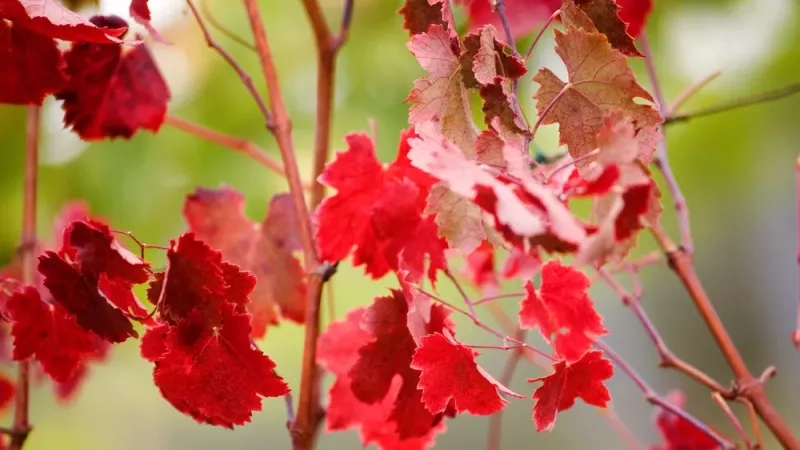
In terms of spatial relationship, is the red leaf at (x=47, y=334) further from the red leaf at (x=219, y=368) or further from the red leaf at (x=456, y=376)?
the red leaf at (x=456, y=376)

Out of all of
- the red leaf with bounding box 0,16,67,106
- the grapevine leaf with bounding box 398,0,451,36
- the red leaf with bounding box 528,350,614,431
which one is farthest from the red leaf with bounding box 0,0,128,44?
the red leaf with bounding box 528,350,614,431

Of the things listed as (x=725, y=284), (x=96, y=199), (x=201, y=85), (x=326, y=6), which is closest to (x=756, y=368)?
(x=725, y=284)

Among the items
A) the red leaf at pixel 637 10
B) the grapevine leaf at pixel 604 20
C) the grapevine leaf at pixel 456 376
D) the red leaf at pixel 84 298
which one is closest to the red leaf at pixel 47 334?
the red leaf at pixel 84 298

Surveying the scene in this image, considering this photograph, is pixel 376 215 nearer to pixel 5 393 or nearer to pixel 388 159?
pixel 5 393

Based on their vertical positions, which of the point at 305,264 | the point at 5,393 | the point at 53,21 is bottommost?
the point at 5,393

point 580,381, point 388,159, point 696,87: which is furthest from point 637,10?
point 388,159

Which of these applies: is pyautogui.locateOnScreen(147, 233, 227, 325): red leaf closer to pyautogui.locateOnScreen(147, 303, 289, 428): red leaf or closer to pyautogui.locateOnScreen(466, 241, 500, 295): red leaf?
pyautogui.locateOnScreen(147, 303, 289, 428): red leaf
